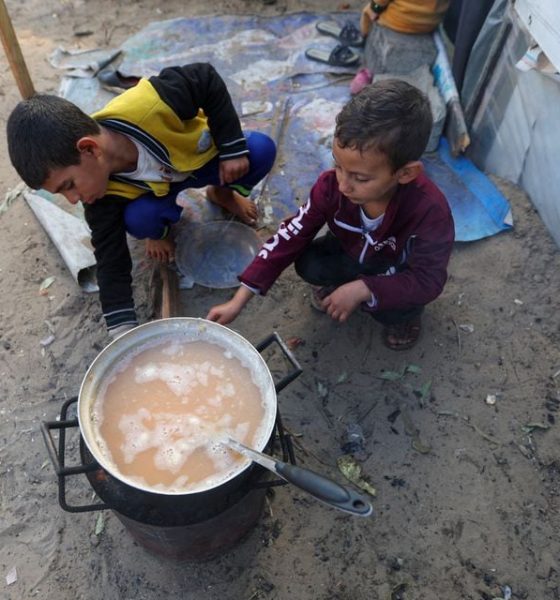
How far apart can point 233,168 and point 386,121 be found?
44.0 inches

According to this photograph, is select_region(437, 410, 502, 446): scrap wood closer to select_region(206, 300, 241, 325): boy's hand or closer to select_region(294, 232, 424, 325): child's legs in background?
select_region(294, 232, 424, 325): child's legs in background

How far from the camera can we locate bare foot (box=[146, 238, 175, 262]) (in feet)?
9.28

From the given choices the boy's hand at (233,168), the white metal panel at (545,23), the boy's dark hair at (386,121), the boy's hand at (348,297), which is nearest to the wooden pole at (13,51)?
the boy's hand at (233,168)

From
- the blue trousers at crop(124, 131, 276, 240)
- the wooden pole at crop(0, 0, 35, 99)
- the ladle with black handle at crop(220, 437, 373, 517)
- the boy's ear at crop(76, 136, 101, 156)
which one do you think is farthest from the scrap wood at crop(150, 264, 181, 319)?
→ the wooden pole at crop(0, 0, 35, 99)

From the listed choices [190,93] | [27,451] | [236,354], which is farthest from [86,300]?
[236,354]

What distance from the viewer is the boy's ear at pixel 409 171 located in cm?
181

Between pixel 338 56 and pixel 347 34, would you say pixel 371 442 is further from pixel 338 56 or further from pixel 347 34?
pixel 347 34

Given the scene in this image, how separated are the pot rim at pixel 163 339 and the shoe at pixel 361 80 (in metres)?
2.89

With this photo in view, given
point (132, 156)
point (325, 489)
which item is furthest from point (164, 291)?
point (325, 489)

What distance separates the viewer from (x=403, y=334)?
8.27 ft

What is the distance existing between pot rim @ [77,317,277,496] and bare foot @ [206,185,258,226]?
58.9 inches

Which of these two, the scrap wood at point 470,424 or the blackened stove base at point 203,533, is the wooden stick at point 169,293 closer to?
the blackened stove base at point 203,533

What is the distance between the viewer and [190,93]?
2.39 m

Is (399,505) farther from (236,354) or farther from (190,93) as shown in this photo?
(190,93)
